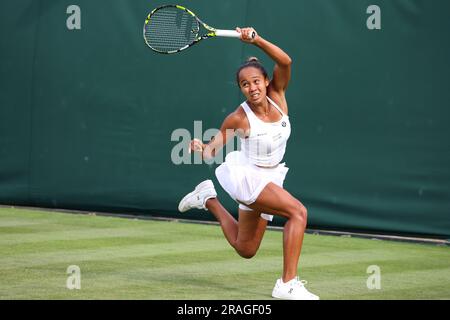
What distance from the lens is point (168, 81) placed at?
1282 centimetres

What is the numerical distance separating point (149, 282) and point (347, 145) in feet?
13.5

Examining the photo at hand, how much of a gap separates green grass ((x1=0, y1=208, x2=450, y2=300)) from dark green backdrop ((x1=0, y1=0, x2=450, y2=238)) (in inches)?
22.4

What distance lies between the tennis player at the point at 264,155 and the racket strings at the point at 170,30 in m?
0.93

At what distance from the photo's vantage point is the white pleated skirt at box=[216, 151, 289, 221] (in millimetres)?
7465

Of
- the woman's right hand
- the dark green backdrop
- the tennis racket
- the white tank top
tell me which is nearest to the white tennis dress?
the white tank top

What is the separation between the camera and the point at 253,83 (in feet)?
24.4

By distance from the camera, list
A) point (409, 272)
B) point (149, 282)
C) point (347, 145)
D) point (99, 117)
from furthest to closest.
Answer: point (99, 117) < point (347, 145) < point (409, 272) < point (149, 282)

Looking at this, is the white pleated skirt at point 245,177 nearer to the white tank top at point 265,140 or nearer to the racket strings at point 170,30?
the white tank top at point 265,140

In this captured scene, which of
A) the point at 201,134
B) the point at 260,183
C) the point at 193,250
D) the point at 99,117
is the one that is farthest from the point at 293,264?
the point at 99,117

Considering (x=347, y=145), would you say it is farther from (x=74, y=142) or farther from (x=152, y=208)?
(x=74, y=142)

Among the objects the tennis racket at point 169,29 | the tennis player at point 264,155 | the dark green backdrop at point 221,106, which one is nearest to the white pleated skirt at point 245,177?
the tennis player at point 264,155

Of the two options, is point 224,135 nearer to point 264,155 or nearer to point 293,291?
point 264,155

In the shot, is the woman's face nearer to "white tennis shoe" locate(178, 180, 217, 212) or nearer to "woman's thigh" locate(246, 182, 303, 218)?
"woman's thigh" locate(246, 182, 303, 218)

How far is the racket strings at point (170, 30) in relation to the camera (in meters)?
8.38
